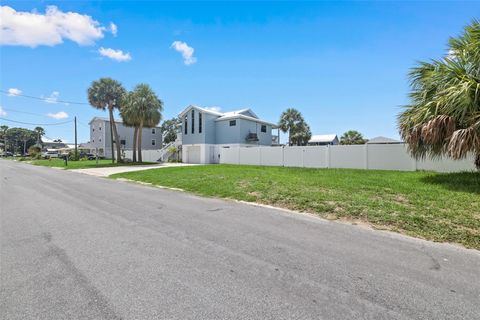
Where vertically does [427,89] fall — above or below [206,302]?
above

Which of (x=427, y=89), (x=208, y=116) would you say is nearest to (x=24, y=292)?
(x=427, y=89)

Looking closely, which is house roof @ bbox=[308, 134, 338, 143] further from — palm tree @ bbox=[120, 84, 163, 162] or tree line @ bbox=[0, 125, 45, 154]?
tree line @ bbox=[0, 125, 45, 154]

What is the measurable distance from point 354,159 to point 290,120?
1063 inches

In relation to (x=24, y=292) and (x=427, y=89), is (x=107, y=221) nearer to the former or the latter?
(x=24, y=292)

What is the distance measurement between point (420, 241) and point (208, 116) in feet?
103

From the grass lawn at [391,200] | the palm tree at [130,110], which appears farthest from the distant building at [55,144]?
the grass lawn at [391,200]

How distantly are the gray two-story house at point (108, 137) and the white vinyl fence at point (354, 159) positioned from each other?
3412cm

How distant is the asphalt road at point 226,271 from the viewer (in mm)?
2680

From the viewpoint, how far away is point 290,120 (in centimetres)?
4272

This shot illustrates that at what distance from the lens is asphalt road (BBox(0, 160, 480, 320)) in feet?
8.79

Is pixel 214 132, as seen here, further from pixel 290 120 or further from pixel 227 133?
pixel 290 120

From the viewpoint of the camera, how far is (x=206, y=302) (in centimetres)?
278

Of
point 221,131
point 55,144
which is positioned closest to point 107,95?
point 221,131

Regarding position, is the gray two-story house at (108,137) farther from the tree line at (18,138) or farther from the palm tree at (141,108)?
the tree line at (18,138)
